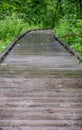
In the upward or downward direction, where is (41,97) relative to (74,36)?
upward

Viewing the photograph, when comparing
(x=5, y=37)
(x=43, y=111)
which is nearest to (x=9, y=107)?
(x=43, y=111)

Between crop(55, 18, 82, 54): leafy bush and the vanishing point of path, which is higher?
the vanishing point of path

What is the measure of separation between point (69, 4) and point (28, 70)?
14.2m

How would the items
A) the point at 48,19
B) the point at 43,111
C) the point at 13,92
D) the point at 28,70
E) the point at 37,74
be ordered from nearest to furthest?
the point at 43,111 → the point at 13,92 → the point at 37,74 → the point at 28,70 → the point at 48,19

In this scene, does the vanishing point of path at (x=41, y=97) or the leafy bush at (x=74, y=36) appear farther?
the leafy bush at (x=74, y=36)

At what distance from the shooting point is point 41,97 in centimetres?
505

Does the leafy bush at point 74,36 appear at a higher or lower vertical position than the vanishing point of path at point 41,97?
lower

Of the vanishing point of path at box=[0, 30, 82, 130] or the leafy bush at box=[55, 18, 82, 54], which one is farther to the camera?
the leafy bush at box=[55, 18, 82, 54]

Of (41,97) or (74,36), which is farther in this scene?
(74,36)

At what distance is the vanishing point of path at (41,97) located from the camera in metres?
3.90

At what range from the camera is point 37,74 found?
704 centimetres

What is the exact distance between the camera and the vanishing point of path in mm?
3896

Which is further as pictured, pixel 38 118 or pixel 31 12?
pixel 31 12

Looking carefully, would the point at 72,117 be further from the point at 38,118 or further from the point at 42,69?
the point at 42,69
